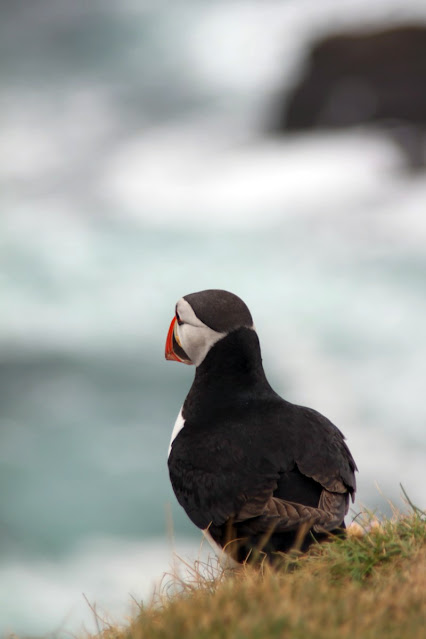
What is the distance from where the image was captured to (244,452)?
525cm

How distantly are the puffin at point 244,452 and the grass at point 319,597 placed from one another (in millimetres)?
242

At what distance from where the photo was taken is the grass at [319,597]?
324cm

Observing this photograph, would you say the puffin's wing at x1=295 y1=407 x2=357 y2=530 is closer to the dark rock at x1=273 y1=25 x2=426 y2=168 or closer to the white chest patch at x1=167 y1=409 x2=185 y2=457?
the white chest patch at x1=167 y1=409 x2=185 y2=457

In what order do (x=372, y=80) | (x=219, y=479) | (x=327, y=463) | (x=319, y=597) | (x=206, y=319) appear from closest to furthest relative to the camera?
(x=319, y=597) → (x=219, y=479) → (x=327, y=463) → (x=206, y=319) → (x=372, y=80)

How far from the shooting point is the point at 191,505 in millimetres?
5375

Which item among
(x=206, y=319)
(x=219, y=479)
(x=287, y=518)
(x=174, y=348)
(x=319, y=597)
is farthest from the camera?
(x=174, y=348)

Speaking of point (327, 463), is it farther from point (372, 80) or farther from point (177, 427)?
point (372, 80)

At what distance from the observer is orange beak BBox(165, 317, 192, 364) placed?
6.25m

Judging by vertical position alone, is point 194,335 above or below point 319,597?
above

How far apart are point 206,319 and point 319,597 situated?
264 cm

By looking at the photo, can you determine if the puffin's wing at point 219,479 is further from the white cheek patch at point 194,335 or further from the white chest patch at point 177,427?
the white cheek patch at point 194,335

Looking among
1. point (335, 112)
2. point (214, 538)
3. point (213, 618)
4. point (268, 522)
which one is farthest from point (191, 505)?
point (335, 112)

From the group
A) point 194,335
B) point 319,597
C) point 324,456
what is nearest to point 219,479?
point 324,456

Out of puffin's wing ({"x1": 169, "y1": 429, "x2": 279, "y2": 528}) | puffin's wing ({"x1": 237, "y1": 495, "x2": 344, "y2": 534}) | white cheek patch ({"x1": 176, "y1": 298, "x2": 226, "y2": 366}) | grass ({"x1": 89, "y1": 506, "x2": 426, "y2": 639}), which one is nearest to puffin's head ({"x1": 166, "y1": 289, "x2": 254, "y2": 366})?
white cheek patch ({"x1": 176, "y1": 298, "x2": 226, "y2": 366})
